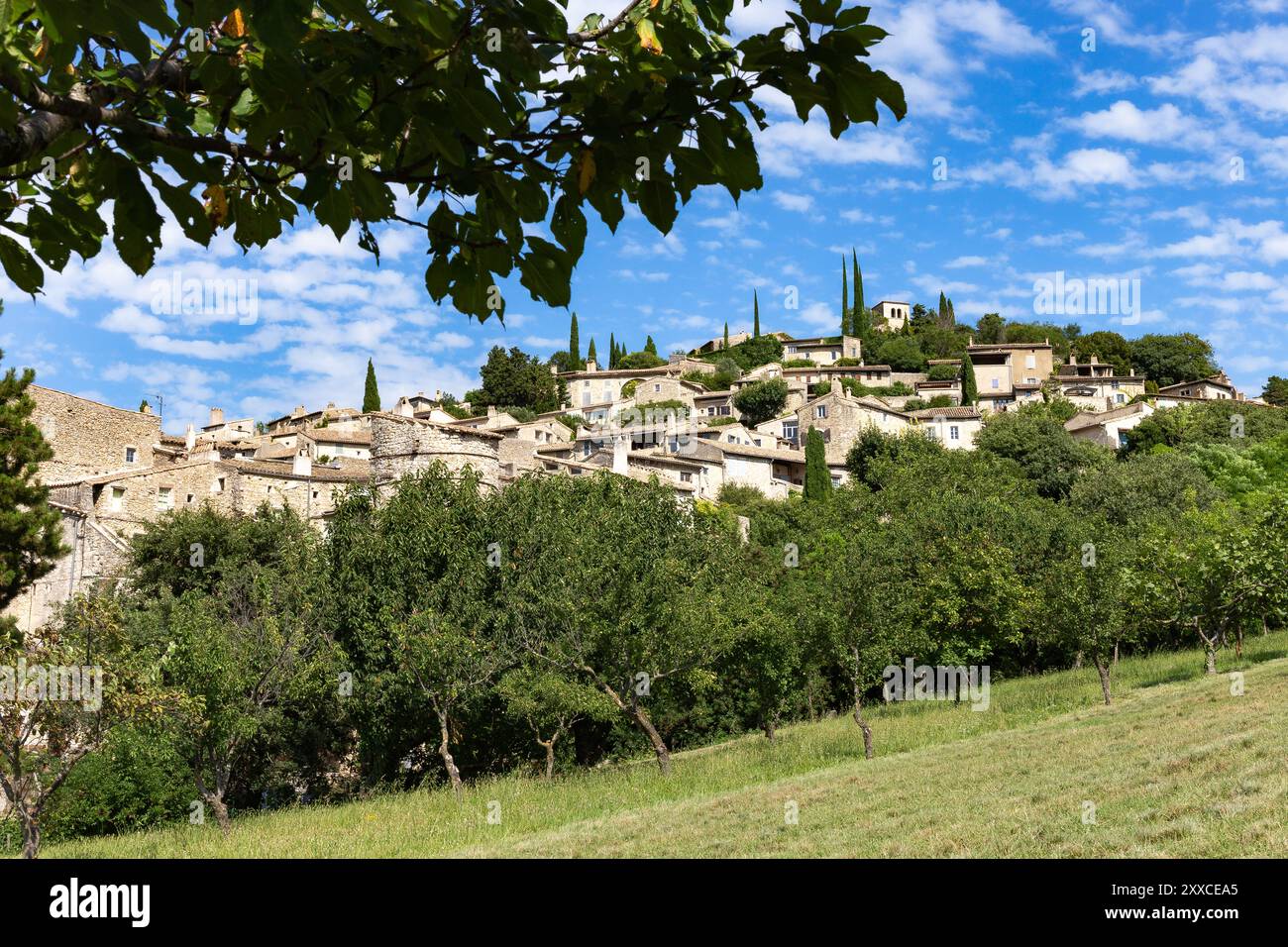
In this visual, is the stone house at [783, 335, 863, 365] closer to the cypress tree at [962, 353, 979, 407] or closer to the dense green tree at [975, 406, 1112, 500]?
the cypress tree at [962, 353, 979, 407]

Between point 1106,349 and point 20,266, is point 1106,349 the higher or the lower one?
the higher one

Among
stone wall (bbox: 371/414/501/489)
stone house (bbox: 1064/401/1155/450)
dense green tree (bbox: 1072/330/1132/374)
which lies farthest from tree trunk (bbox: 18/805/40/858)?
dense green tree (bbox: 1072/330/1132/374)

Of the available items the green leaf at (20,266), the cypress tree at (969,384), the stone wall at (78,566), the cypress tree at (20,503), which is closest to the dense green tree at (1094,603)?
the cypress tree at (20,503)

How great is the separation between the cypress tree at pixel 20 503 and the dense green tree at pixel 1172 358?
10678cm

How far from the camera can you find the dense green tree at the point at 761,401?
306 ft

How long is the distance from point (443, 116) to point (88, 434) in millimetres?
53350

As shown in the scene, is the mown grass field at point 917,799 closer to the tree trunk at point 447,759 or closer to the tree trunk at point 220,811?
the tree trunk at point 220,811

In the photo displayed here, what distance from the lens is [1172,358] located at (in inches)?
4284

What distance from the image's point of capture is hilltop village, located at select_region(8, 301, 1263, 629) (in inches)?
1714

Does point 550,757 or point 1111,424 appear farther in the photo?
point 1111,424

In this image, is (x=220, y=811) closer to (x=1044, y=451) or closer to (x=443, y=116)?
(x=443, y=116)

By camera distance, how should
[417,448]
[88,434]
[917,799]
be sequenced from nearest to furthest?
[917,799] → [417,448] → [88,434]

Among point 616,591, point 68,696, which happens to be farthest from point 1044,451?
point 68,696

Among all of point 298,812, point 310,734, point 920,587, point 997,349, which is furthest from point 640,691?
point 997,349
